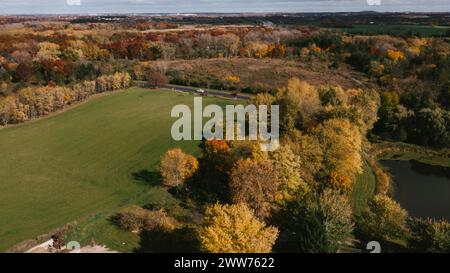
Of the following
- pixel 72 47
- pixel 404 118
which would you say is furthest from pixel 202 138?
pixel 72 47

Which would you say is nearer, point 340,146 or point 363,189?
point 340,146


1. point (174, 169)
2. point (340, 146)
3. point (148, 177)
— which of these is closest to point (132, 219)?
point (174, 169)

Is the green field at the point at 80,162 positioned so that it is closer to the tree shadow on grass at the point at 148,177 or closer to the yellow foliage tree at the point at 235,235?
the tree shadow on grass at the point at 148,177

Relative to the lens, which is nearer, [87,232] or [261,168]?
[87,232]

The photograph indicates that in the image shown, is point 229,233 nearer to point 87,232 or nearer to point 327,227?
point 327,227

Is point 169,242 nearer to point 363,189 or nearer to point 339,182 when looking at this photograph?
point 339,182
